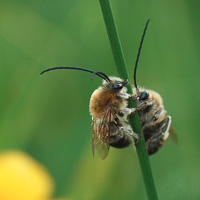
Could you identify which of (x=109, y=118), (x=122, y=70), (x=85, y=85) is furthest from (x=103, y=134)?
(x=85, y=85)

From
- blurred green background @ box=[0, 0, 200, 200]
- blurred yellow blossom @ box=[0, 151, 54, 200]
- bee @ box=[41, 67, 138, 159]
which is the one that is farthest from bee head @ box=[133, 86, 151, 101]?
blurred green background @ box=[0, 0, 200, 200]

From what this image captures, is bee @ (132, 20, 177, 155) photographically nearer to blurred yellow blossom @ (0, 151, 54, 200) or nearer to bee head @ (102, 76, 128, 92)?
bee head @ (102, 76, 128, 92)

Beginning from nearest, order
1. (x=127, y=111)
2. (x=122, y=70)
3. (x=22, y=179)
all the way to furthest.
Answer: (x=122, y=70)
(x=127, y=111)
(x=22, y=179)

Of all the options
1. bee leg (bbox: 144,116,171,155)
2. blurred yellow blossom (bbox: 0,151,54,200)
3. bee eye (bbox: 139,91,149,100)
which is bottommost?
blurred yellow blossom (bbox: 0,151,54,200)

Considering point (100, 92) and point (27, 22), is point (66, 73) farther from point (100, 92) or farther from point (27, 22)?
point (100, 92)

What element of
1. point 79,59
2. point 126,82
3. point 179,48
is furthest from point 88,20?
point 126,82

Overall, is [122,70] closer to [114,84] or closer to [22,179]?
[114,84]
